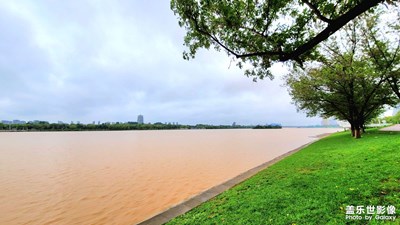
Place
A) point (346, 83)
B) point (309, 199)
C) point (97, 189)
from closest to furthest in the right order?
1. point (309, 199)
2. point (97, 189)
3. point (346, 83)

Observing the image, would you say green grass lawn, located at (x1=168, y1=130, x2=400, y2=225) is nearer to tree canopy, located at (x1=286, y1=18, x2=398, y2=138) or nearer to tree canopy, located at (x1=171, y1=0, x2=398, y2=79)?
tree canopy, located at (x1=171, y1=0, x2=398, y2=79)

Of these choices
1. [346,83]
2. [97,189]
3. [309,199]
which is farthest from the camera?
[346,83]

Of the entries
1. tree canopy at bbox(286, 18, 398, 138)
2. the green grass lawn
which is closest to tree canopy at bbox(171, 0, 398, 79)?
the green grass lawn

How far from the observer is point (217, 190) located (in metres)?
8.75

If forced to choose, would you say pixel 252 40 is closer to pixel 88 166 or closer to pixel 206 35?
pixel 206 35

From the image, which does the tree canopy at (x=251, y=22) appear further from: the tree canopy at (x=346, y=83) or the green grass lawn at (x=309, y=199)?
the tree canopy at (x=346, y=83)

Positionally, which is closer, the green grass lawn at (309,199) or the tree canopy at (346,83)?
the green grass lawn at (309,199)

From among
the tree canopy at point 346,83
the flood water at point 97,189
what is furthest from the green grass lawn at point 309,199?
the tree canopy at point 346,83

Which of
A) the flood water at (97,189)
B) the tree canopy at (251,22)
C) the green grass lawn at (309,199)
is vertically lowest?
the flood water at (97,189)

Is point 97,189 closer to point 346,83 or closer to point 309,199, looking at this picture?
point 309,199

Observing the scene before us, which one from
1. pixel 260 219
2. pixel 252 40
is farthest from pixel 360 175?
pixel 252 40

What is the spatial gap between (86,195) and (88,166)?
711 centimetres

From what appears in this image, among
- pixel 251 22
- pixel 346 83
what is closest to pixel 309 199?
pixel 251 22

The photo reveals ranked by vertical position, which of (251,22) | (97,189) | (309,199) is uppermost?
(251,22)
